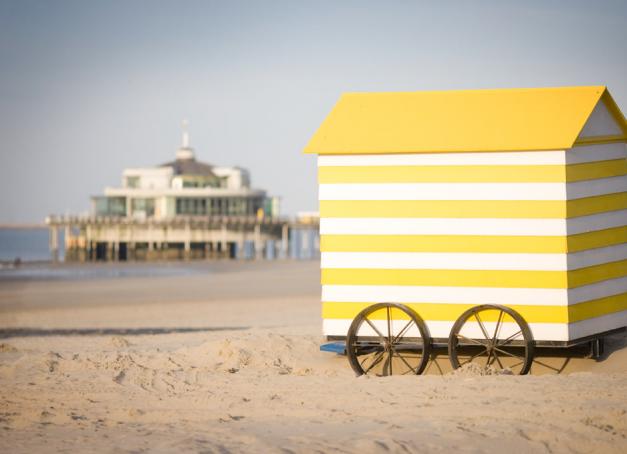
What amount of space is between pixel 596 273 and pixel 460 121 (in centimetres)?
209

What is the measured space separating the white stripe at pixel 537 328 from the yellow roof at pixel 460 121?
173 centimetres

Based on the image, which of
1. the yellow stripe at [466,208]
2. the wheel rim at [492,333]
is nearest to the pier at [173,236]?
the yellow stripe at [466,208]

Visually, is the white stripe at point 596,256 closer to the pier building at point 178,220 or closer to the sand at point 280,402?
the sand at point 280,402

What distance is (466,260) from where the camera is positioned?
9938 millimetres

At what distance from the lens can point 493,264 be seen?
9.87 metres

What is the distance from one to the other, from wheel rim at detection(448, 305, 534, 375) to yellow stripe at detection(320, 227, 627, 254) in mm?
615

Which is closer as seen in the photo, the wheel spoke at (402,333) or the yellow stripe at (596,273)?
the yellow stripe at (596,273)

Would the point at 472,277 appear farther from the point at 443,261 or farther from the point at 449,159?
the point at 449,159

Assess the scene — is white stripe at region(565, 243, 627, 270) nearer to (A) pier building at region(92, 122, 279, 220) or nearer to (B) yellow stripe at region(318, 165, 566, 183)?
(B) yellow stripe at region(318, 165, 566, 183)

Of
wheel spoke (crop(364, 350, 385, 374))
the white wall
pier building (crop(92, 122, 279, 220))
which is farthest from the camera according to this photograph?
the white wall

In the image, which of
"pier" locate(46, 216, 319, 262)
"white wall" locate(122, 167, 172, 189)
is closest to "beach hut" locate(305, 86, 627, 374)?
"pier" locate(46, 216, 319, 262)

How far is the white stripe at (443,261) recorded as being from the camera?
383 inches

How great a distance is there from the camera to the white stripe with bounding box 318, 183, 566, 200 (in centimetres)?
973

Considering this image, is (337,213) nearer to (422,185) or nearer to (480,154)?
(422,185)
